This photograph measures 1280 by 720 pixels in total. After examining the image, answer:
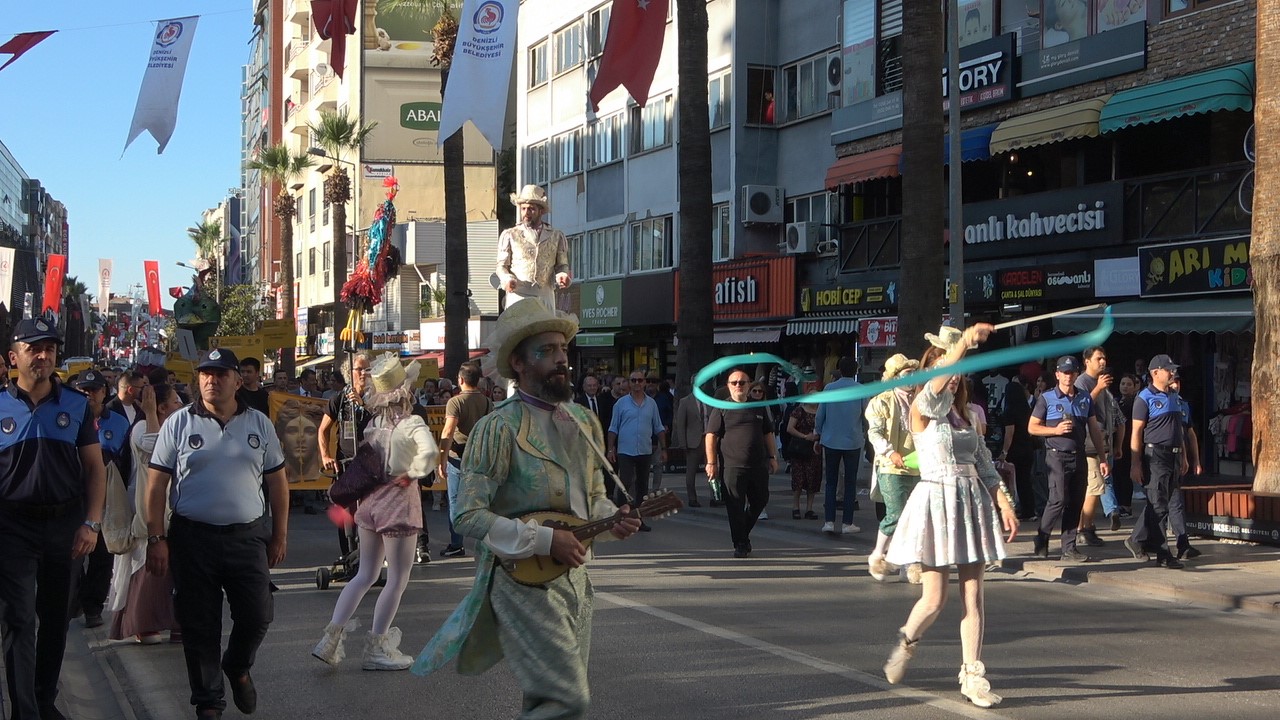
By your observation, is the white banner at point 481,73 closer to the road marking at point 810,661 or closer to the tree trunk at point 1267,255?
the road marking at point 810,661

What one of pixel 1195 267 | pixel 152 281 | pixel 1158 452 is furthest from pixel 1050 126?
pixel 152 281

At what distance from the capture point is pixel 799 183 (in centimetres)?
3378

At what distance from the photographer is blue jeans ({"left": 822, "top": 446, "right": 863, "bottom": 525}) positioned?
15438 millimetres

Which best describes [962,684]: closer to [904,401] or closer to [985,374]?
[904,401]

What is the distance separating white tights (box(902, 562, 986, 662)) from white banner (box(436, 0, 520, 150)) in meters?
9.65

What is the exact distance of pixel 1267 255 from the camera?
527 inches

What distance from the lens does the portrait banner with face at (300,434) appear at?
55.7 feet

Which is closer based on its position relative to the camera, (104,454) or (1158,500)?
(104,454)

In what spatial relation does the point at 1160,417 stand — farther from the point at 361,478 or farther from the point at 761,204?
the point at 761,204

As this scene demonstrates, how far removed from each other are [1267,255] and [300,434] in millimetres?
11188

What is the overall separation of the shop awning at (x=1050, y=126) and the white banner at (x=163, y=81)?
13802mm

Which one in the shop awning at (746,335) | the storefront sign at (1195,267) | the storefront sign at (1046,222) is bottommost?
the shop awning at (746,335)

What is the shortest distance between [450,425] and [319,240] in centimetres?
6534

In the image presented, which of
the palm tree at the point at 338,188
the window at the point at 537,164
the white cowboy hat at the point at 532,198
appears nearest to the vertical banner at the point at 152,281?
the palm tree at the point at 338,188
